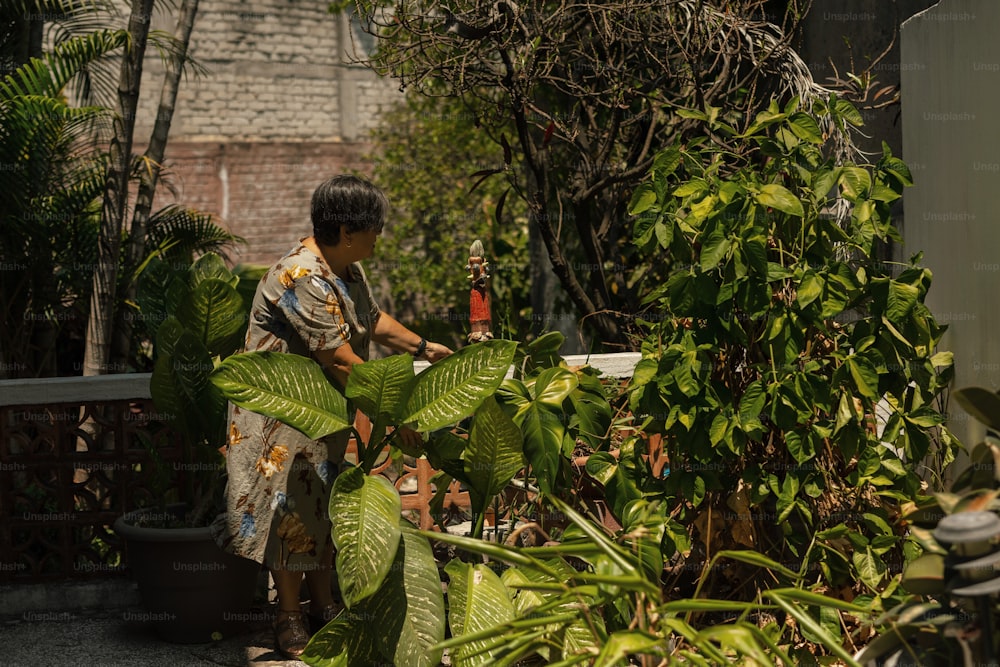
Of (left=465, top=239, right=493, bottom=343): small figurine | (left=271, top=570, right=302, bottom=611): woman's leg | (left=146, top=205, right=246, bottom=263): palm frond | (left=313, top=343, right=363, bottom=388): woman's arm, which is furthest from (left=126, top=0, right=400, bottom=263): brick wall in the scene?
(left=313, top=343, right=363, bottom=388): woman's arm

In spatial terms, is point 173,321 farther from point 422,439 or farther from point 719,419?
point 719,419

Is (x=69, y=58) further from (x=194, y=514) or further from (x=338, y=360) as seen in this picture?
(x=338, y=360)

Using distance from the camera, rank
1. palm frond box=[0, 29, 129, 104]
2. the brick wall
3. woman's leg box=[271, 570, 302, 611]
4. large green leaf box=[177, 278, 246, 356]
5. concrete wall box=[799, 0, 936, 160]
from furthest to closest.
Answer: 1. the brick wall
2. palm frond box=[0, 29, 129, 104]
3. concrete wall box=[799, 0, 936, 160]
4. large green leaf box=[177, 278, 246, 356]
5. woman's leg box=[271, 570, 302, 611]

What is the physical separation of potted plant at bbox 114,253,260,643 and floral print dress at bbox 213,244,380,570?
29 cm

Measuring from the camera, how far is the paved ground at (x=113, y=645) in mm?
4188

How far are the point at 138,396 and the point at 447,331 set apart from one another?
25.8ft

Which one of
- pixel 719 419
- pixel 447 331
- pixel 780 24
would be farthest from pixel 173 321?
pixel 447 331

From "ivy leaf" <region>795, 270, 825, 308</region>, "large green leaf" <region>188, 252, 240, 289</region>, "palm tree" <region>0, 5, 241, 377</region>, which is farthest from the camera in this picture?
"palm tree" <region>0, 5, 241, 377</region>

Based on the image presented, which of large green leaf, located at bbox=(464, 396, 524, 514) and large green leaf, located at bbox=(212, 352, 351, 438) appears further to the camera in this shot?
large green leaf, located at bbox=(464, 396, 524, 514)

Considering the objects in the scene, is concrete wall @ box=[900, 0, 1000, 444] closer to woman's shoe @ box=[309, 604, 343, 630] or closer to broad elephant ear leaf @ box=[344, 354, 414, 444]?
broad elephant ear leaf @ box=[344, 354, 414, 444]

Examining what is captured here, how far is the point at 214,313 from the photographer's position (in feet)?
14.7

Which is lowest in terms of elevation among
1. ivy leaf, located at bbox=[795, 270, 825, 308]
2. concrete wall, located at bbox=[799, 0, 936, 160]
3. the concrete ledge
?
the concrete ledge

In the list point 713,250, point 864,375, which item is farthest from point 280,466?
point 864,375

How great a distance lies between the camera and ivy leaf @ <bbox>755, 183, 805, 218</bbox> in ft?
11.1
